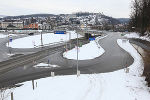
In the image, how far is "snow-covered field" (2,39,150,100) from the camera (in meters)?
17.0

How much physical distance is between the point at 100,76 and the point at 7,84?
39.2ft

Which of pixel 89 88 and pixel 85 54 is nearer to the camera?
pixel 89 88

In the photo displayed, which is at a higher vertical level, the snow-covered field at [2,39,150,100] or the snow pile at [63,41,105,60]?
the snow pile at [63,41,105,60]

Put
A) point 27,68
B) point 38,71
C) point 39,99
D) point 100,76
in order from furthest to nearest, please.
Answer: point 27,68 < point 38,71 < point 100,76 < point 39,99

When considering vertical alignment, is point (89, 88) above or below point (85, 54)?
below

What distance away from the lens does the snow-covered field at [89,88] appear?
55.9ft

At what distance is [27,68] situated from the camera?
28.8 meters

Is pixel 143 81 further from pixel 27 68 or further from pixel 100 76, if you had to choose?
pixel 27 68

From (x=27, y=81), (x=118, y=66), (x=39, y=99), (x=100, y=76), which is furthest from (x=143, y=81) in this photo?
(x=27, y=81)

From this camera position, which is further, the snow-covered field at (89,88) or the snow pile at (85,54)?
the snow pile at (85,54)

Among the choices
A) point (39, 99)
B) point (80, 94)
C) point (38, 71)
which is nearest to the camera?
point (39, 99)

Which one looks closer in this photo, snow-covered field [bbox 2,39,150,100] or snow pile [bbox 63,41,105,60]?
snow-covered field [bbox 2,39,150,100]

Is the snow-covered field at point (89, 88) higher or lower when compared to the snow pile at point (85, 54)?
lower

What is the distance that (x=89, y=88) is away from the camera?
19.1 meters
